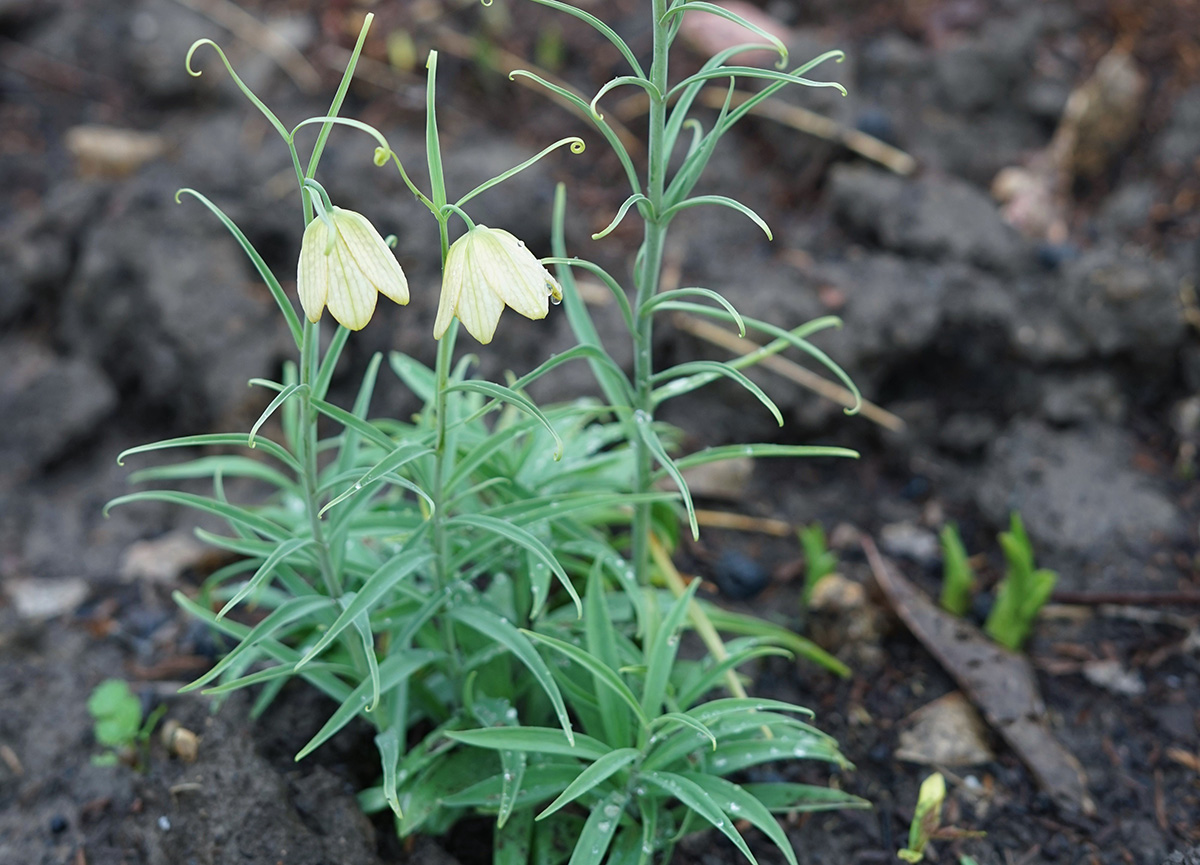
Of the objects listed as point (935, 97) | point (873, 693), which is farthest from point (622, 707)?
point (935, 97)

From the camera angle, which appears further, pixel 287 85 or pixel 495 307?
pixel 287 85

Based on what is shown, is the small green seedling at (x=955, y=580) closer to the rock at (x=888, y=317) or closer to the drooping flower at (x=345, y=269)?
the rock at (x=888, y=317)

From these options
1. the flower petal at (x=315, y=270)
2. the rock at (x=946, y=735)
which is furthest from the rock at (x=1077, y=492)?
the flower petal at (x=315, y=270)

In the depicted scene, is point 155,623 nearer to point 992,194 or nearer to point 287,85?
point 287,85

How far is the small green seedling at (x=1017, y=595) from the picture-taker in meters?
2.39

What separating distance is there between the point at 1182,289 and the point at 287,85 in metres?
3.60

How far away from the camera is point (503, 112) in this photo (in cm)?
418

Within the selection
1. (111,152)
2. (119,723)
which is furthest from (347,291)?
(111,152)

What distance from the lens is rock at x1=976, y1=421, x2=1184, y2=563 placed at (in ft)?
8.97

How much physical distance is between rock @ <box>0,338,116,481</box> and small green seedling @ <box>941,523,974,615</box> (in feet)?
9.12

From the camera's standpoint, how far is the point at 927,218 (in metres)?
3.42

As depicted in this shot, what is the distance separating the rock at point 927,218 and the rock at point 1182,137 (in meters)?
0.74

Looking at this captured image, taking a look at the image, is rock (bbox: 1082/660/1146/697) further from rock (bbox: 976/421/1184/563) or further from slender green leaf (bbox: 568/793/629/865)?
slender green leaf (bbox: 568/793/629/865)

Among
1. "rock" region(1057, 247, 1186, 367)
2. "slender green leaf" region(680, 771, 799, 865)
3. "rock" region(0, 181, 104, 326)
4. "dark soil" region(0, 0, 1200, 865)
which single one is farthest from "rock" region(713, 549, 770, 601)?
"rock" region(0, 181, 104, 326)
